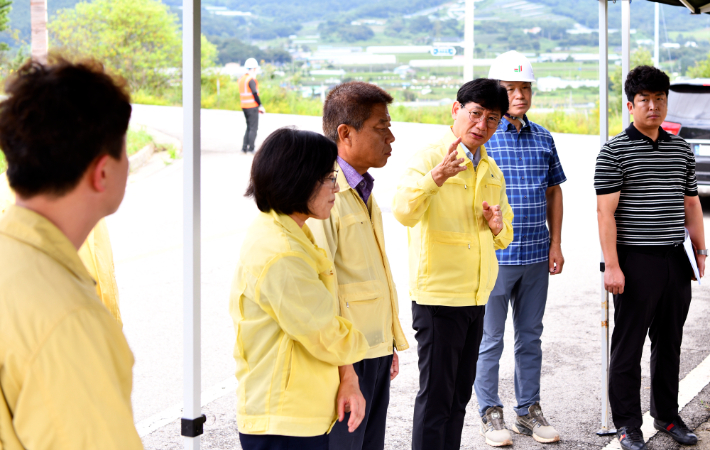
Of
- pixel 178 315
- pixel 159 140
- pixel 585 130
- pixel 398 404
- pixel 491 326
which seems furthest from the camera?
pixel 585 130

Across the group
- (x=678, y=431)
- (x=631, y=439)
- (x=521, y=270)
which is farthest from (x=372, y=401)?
(x=678, y=431)

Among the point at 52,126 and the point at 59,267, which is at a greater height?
the point at 52,126

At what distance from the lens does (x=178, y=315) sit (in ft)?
20.2

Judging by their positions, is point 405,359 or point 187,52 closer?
point 187,52

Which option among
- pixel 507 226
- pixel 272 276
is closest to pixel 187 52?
pixel 272 276

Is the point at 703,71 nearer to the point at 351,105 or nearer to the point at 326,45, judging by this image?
the point at 351,105

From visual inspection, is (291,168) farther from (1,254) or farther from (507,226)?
(507,226)

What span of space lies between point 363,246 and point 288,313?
27.8 inches

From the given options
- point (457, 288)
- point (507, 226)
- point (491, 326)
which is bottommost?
point (491, 326)

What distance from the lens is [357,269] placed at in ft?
8.45

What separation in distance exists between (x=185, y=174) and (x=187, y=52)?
1.28 feet

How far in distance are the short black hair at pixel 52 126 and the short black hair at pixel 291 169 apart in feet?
2.96

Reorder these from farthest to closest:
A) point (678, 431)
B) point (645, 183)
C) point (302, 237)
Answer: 1. point (678, 431)
2. point (645, 183)
3. point (302, 237)

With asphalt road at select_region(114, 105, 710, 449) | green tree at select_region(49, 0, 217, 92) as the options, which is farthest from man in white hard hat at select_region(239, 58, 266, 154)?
green tree at select_region(49, 0, 217, 92)
